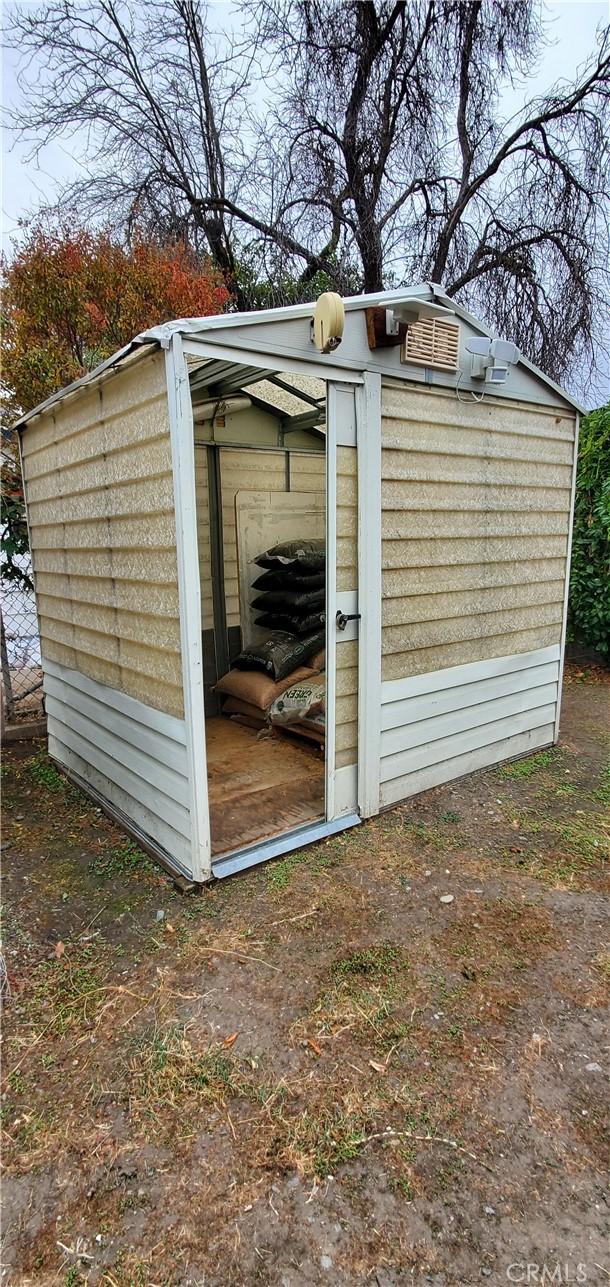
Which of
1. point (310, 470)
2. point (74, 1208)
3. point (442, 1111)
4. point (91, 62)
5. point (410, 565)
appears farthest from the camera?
point (91, 62)

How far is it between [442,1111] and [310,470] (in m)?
4.29

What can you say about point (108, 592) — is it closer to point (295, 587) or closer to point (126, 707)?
point (126, 707)

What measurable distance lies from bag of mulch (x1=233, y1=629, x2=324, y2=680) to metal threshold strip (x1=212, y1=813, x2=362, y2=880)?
4.51 ft

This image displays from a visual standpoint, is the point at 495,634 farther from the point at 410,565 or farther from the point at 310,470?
the point at 310,470

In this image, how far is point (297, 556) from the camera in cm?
431

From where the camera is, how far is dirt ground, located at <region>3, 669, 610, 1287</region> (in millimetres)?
1286

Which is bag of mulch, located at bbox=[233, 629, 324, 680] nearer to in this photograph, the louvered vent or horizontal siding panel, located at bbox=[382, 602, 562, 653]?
horizontal siding panel, located at bbox=[382, 602, 562, 653]

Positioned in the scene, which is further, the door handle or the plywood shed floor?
the plywood shed floor

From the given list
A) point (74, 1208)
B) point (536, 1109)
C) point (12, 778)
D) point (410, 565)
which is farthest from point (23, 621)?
point (536, 1109)

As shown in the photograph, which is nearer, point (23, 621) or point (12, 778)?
point (12, 778)

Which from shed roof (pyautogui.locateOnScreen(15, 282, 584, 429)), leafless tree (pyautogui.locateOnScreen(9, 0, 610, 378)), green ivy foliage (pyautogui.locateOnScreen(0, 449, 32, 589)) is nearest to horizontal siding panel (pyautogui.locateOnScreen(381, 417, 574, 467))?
shed roof (pyautogui.locateOnScreen(15, 282, 584, 429))

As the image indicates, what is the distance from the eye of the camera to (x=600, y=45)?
7770 millimetres

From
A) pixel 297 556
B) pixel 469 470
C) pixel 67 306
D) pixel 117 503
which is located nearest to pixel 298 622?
pixel 297 556

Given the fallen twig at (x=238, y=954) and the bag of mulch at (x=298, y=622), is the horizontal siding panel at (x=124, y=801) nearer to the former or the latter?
the fallen twig at (x=238, y=954)
